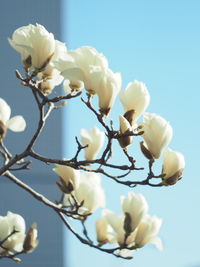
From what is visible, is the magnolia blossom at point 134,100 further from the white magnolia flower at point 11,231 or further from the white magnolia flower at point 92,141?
the white magnolia flower at point 11,231

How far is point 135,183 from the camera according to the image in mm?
636

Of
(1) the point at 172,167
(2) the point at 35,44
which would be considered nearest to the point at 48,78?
(2) the point at 35,44

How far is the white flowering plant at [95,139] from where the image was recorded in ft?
1.99

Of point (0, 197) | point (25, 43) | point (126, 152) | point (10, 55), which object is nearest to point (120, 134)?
point (126, 152)

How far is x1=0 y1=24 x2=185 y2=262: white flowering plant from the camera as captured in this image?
607 mm

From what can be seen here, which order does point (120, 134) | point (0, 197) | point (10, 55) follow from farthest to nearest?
point (10, 55), point (0, 197), point (120, 134)

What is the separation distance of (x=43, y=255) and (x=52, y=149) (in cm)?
67

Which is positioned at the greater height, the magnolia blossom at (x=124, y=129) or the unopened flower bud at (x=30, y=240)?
the magnolia blossom at (x=124, y=129)

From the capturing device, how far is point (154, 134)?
24.4 inches

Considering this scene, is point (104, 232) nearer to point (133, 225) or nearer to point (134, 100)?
point (133, 225)

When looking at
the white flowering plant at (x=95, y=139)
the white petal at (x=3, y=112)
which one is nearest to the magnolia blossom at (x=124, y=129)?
the white flowering plant at (x=95, y=139)

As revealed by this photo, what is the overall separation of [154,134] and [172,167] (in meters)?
0.04

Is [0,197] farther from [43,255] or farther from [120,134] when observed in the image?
[120,134]

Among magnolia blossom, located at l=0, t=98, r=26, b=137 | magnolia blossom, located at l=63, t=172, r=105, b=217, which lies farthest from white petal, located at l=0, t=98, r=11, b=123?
magnolia blossom, located at l=63, t=172, r=105, b=217
